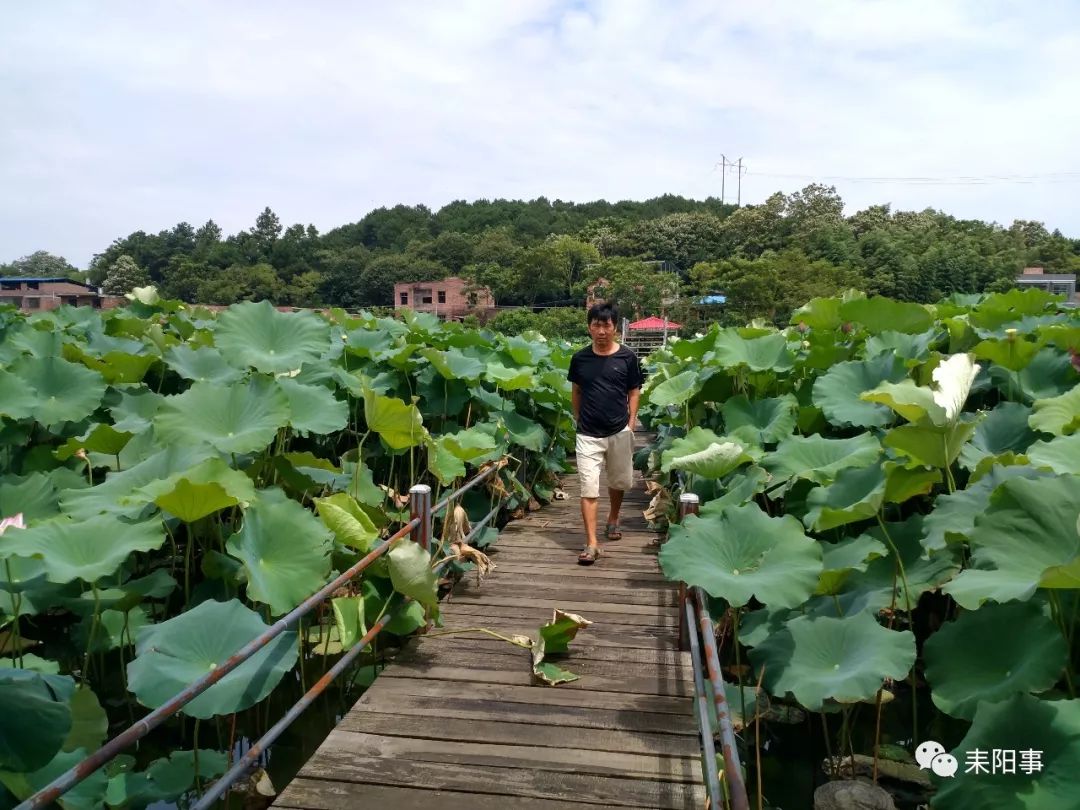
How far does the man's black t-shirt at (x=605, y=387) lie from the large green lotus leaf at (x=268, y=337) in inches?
50.7

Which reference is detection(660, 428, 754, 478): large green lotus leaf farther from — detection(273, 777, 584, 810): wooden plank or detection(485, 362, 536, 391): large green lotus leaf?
detection(485, 362, 536, 391): large green lotus leaf

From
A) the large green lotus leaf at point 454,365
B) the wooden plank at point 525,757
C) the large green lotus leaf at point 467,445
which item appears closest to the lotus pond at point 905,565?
the wooden plank at point 525,757

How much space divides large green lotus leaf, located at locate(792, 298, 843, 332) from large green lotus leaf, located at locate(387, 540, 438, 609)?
2.92 metres

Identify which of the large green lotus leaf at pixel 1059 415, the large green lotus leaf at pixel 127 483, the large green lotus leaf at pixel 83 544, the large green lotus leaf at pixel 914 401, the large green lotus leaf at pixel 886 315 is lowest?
the large green lotus leaf at pixel 83 544

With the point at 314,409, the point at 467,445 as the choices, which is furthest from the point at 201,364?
the point at 467,445

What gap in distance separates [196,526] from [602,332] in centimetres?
203

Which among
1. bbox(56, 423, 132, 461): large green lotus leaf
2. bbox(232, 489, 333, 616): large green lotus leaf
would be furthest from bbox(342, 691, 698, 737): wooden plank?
bbox(56, 423, 132, 461): large green lotus leaf

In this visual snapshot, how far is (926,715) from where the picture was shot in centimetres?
295

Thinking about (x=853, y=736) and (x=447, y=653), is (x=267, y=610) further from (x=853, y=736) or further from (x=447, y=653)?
(x=853, y=736)

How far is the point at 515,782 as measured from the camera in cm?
212

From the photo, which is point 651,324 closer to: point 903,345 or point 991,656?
point 903,345

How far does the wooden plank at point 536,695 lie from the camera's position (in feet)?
8.36

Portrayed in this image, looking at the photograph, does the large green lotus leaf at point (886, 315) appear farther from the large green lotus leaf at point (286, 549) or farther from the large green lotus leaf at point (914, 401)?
the large green lotus leaf at point (286, 549)

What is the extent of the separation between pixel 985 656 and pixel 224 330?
3.18m
